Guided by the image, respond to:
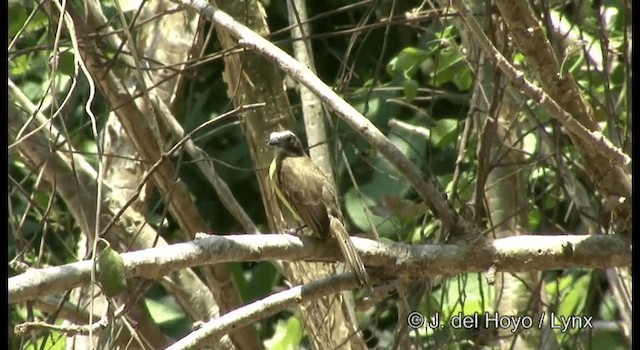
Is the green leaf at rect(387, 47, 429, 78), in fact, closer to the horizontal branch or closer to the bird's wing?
the bird's wing

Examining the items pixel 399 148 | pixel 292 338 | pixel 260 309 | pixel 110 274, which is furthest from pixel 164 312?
pixel 110 274

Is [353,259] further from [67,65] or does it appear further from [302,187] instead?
[67,65]

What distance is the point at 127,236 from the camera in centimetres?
557

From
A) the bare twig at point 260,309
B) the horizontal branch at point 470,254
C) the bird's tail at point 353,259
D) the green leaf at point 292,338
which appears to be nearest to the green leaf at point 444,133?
the green leaf at point 292,338

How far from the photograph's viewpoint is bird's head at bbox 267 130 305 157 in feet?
17.1

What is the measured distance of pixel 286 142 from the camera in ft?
17.4

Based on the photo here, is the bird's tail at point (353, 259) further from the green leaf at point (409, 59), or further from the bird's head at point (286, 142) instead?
the green leaf at point (409, 59)

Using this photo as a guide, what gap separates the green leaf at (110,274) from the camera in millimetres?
3186

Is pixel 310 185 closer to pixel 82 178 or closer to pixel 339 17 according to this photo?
pixel 82 178

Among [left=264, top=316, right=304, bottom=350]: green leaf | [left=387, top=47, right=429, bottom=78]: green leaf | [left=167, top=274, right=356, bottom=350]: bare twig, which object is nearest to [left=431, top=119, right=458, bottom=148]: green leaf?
[left=387, top=47, right=429, bottom=78]: green leaf

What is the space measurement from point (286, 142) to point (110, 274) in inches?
86.3

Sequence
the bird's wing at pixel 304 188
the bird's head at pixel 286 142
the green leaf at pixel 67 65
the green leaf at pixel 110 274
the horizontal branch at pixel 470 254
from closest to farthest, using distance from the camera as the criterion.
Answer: the green leaf at pixel 110 274 < the horizontal branch at pixel 470 254 < the green leaf at pixel 67 65 < the bird's wing at pixel 304 188 < the bird's head at pixel 286 142
